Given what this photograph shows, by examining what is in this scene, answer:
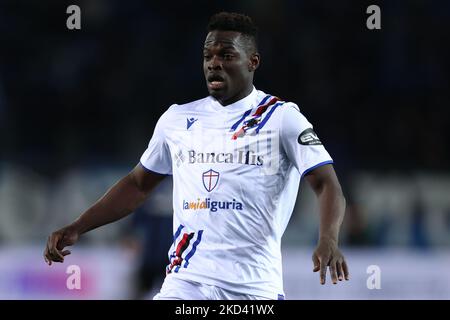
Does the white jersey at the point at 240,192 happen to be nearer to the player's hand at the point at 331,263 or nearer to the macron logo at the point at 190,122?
the macron logo at the point at 190,122

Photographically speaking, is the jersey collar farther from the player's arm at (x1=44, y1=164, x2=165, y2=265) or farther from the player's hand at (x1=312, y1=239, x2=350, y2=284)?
the player's hand at (x1=312, y1=239, x2=350, y2=284)

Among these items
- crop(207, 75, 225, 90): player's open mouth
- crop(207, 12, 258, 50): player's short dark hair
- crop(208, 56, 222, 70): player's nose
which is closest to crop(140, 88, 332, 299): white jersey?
crop(207, 75, 225, 90): player's open mouth

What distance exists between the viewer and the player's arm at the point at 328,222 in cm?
445

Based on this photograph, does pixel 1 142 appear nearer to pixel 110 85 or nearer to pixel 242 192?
pixel 110 85

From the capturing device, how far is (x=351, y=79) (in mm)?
13359

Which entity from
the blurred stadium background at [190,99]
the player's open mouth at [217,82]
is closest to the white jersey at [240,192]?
the player's open mouth at [217,82]

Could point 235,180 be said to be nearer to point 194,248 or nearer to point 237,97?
point 194,248

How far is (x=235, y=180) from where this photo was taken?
5.08 metres

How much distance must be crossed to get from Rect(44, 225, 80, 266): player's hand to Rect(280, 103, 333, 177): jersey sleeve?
1.36 metres

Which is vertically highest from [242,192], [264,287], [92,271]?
[242,192]
